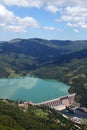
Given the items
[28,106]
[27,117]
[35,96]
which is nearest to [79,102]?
[35,96]

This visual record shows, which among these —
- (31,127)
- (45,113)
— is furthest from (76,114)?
(31,127)

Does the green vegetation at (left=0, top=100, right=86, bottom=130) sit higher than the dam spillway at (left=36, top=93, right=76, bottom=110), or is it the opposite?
the green vegetation at (left=0, top=100, right=86, bottom=130)

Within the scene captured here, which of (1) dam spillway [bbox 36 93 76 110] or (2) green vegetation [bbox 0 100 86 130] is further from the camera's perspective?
(1) dam spillway [bbox 36 93 76 110]

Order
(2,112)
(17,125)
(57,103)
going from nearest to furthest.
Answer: (17,125) < (2,112) < (57,103)

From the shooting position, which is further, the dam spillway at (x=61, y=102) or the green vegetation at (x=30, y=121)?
the dam spillway at (x=61, y=102)

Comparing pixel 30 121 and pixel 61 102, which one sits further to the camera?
pixel 61 102

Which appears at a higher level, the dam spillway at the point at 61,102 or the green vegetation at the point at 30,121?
the green vegetation at the point at 30,121

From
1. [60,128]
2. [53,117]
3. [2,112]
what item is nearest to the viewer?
[60,128]

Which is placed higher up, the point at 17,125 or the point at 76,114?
the point at 17,125

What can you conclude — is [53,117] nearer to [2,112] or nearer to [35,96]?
[2,112]

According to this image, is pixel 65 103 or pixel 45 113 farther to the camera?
pixel 65 103

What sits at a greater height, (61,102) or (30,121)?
(30,121)
